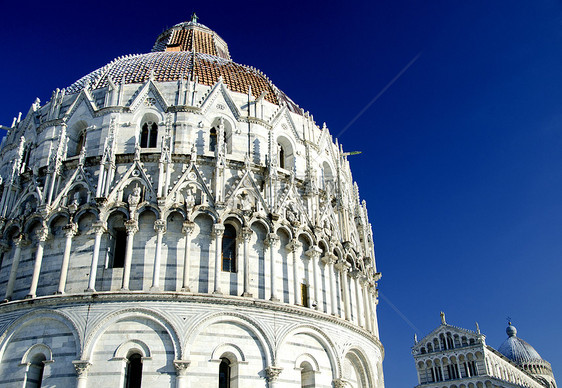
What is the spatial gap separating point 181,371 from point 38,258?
707cm

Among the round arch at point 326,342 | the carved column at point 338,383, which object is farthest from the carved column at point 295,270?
the carved column at point 338,383

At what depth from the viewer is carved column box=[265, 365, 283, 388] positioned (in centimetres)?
1941

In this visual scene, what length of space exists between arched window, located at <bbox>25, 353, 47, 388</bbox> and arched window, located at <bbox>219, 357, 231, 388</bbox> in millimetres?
5945

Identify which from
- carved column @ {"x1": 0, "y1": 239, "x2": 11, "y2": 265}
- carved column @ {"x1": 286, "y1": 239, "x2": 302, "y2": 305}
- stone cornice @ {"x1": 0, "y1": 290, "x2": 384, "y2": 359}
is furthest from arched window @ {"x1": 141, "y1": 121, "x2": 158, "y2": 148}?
carved column @ {"x1": 286, "y1": 239, "x2": 302, "y2": 305}

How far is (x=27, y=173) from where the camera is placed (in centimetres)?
2369

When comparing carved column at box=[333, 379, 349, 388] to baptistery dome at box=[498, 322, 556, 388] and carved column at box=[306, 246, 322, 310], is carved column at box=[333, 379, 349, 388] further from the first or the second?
baptistery dome at box=[498, 322, 556, 388]

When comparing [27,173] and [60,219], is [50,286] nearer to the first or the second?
[60,219]

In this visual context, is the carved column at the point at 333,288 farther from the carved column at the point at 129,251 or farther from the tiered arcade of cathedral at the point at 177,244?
the carved column at the point at 129,251

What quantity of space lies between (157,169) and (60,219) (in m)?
4.13

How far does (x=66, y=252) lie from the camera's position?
20.5m

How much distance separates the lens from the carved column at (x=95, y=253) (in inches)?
773

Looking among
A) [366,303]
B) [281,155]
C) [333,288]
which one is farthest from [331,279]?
[281,155]

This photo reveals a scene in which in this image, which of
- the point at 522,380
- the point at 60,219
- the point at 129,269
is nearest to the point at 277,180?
the point at 129,269

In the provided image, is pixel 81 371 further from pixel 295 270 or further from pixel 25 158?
pixel 25 158
